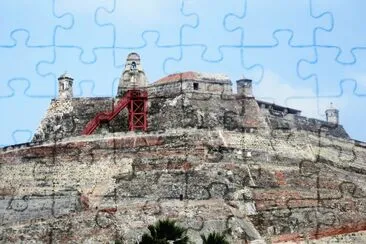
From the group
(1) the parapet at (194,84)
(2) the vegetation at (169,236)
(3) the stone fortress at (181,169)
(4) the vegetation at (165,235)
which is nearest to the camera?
(4) the vegetation at (165,235)

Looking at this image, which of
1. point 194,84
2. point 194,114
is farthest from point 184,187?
point 194,84

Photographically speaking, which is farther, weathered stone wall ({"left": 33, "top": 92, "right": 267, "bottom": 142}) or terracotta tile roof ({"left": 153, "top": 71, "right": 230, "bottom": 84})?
terracotta tile roof ({"left": 153, "top": 71, "right": 230, "bottom": 84})

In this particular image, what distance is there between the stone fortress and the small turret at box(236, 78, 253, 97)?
6 cm

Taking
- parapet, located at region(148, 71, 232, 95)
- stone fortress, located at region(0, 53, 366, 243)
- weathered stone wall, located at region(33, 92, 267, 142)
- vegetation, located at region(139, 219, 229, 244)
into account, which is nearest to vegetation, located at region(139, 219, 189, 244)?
vegetation, located at region(139, 219, 229, 244)

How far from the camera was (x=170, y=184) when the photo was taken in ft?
152

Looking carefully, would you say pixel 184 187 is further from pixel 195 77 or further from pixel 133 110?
pixel 195 77

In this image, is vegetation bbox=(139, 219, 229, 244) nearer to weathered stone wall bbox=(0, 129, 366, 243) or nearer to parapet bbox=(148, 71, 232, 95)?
weathered stone wall bbox=(0, 129, 366, 243)

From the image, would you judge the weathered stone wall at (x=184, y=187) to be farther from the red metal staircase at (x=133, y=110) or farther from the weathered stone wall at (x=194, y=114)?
the red metal staircase at (x=133, y=110)

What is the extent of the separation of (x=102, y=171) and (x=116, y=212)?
23.0ft

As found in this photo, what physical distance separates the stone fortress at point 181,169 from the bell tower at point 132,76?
6 cm

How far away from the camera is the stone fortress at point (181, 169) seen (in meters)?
41.9

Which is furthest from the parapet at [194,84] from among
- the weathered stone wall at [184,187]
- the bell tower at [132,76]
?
the weathered stone wall at [184,187]

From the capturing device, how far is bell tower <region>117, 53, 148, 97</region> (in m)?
56.0

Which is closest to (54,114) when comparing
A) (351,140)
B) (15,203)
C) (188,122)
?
(188,122)
